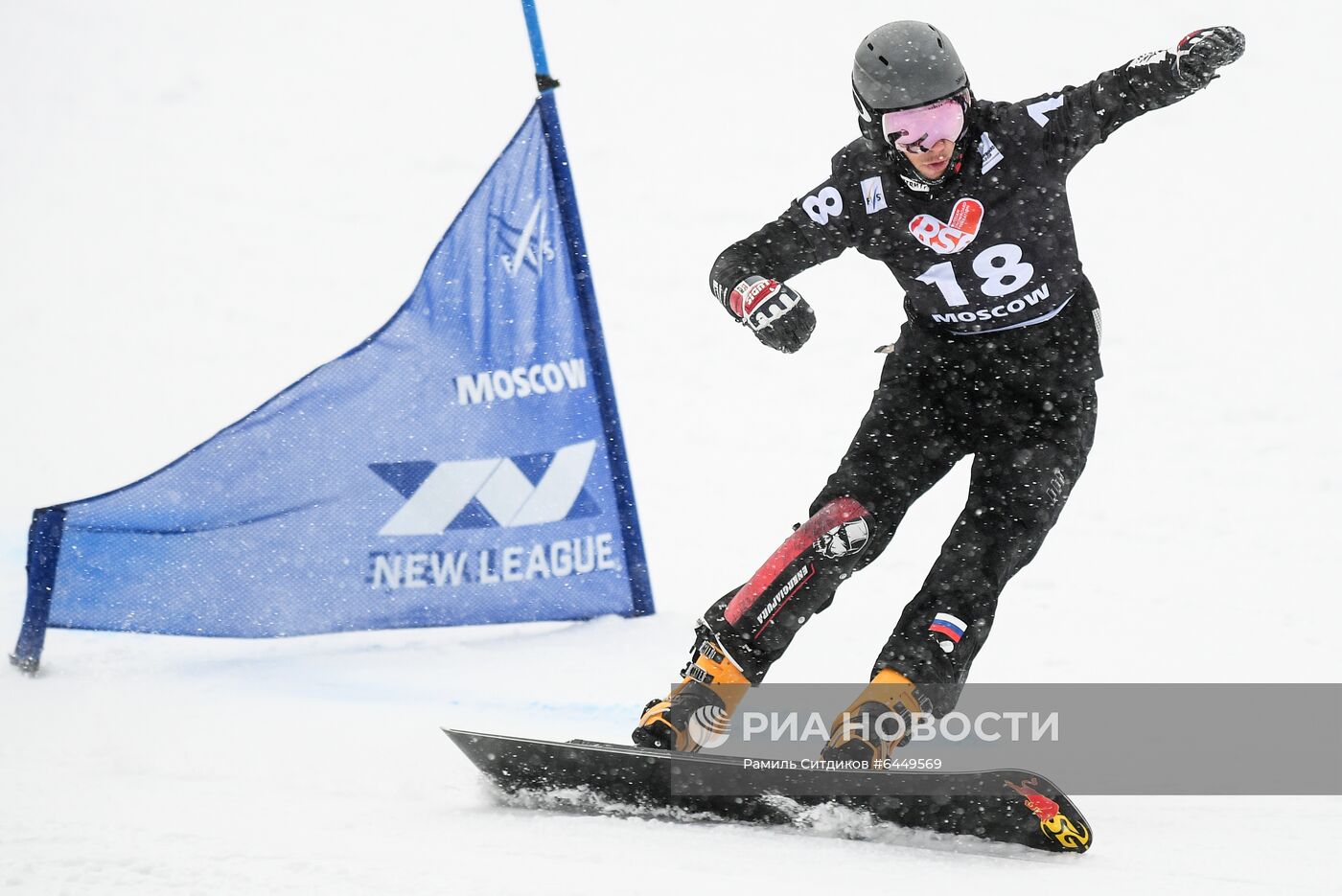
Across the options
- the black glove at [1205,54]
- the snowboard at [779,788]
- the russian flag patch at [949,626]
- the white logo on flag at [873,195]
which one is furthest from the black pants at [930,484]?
the black glove at [1205,54]

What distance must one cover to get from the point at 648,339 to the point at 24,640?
15.5 ft

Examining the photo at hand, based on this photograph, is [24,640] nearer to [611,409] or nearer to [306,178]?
[611,409]

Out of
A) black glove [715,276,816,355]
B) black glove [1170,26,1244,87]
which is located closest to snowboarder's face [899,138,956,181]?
black glove [715,276,816,355]

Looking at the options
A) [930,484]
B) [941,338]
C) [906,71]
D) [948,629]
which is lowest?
[948,629]

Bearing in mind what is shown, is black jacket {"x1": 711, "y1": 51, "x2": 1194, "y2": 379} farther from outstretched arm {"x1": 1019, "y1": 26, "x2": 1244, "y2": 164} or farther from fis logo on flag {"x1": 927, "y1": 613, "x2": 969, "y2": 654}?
fis logo on flag {"x1": 927, "y1": 613, "x2": 969, "y2": 654}

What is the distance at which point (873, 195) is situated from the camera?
3625mm

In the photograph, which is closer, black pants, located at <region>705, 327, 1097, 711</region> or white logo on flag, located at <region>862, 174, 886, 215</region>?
black pants, located at <region>705, 327, 1097, 711</region>

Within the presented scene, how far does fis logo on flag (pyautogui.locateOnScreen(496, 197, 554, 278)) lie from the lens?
206 inches

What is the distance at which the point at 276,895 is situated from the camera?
252cm

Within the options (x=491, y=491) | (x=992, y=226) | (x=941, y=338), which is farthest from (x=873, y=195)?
(x=491, y=491)

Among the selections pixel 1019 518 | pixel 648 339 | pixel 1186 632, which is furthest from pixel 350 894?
pixel 648 339

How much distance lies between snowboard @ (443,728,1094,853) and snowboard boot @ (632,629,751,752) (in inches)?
4.4

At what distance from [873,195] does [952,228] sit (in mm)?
235

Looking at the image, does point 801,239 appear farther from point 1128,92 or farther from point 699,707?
point 699,707
